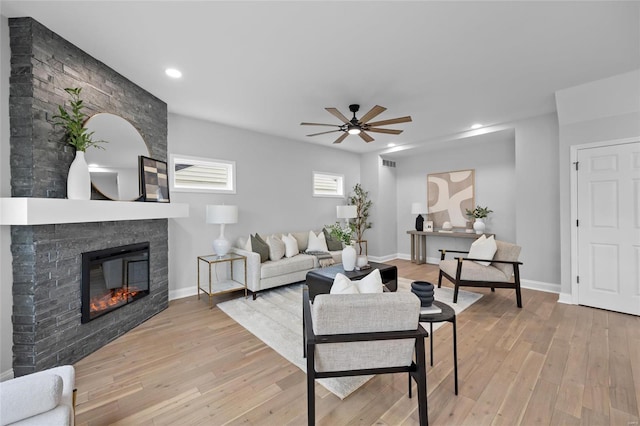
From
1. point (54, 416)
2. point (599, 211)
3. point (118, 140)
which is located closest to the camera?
point (54, 416)

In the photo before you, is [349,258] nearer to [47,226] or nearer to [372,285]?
[372,285]

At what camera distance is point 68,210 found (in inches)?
88.8

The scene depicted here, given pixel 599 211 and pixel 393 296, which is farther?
pixel 599 211

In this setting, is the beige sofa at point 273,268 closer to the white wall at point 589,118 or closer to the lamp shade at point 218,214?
the lamp shade at point 218,214

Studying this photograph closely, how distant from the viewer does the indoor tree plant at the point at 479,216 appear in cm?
546

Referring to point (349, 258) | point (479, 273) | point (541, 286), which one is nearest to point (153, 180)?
point (349, 258)

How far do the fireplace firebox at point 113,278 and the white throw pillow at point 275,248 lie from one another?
177 centimetres

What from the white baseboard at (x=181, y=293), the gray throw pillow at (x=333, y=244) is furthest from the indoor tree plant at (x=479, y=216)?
the white baseboard at (x=181, y=293)

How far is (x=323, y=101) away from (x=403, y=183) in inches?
163

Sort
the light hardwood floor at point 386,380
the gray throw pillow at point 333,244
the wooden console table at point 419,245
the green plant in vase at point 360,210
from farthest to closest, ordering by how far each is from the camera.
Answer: the green plant in vase at point 360,210
the wooden console table at point 419,245
the gray throw pillow at point 333,244
the light hardwood floor at point 386,380

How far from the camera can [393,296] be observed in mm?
1621

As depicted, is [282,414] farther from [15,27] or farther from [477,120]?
[477,120]

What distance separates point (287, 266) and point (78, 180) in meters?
2.83

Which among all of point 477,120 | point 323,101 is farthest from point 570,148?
point 323,101
